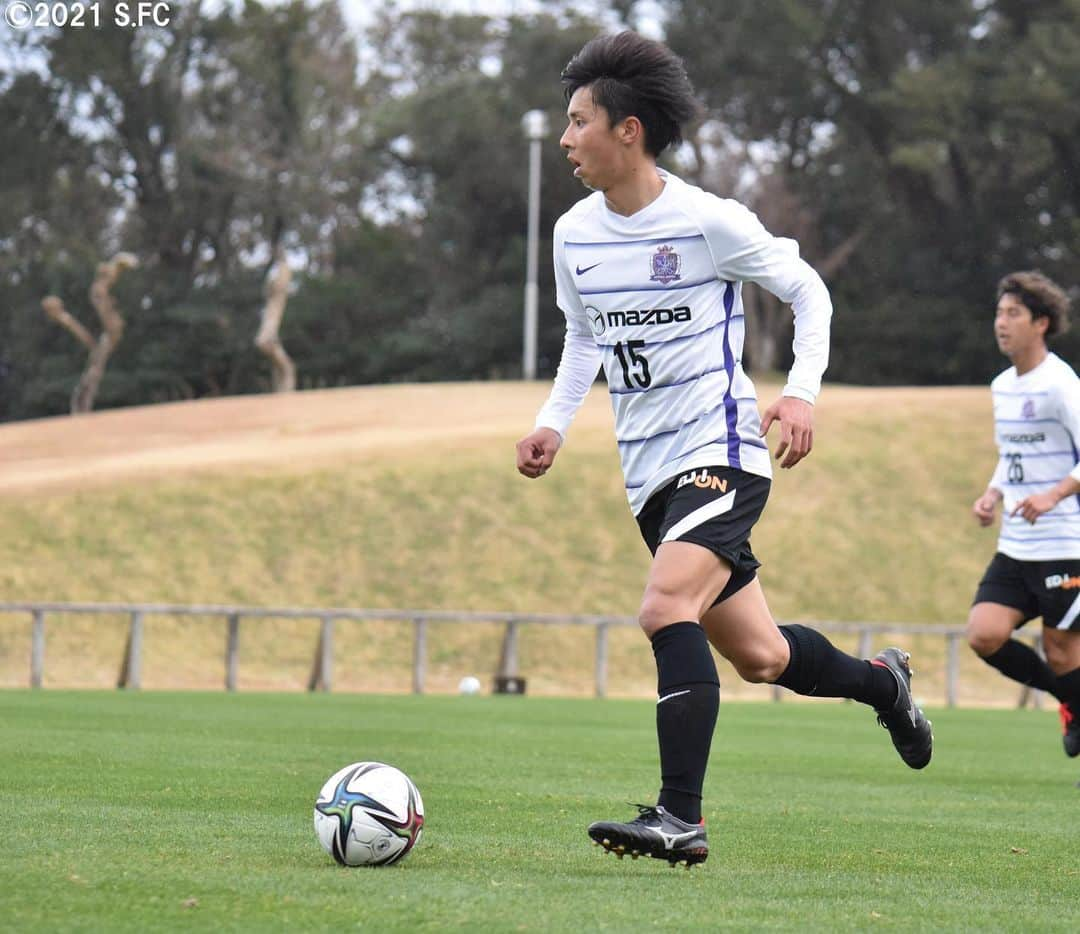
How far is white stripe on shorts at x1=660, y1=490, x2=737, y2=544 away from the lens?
5.00 meters

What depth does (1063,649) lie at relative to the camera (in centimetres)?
855

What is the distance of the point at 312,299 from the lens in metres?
52.9

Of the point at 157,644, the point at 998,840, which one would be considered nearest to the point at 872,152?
the point at 157,644

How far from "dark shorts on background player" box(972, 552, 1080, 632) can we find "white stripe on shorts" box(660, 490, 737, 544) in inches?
155

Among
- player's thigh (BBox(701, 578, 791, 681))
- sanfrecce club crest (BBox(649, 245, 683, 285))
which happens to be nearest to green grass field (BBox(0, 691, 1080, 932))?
player's thigh (BBox(701, 578, 791, 681))

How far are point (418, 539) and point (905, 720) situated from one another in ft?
73.5

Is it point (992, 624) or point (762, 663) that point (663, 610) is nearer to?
point (762, 663)

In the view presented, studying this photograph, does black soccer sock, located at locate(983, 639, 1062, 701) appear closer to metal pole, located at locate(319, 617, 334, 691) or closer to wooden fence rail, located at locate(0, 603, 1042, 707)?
wooden fence rail, located at locate(0, 603, 1042, 707)

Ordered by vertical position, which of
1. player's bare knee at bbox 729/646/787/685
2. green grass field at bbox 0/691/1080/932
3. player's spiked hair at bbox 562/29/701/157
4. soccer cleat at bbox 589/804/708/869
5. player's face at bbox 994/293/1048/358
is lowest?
green grass field at bbox 0/691/1080/932

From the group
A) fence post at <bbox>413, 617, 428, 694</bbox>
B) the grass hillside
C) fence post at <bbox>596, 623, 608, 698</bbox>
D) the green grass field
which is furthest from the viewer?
the grass hillside

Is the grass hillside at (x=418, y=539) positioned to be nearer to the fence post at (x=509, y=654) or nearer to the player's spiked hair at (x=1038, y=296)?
the fence post at (x=509, y=654)

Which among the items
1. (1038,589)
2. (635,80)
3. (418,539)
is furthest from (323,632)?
(635,80)

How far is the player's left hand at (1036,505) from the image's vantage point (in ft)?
26.9

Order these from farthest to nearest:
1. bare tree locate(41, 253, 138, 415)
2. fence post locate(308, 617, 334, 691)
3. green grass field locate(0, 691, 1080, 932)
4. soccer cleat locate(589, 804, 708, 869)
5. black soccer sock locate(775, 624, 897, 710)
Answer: bare tree locate(41, 253, 138, 415) → fence post locate(308, 617, 334, 691) → black soccer sock locate(775, 624, 897, 710) → soccer cleat locate(589, 804, 708, 869) → green grass field locate(0, 691, 1080, 932)
